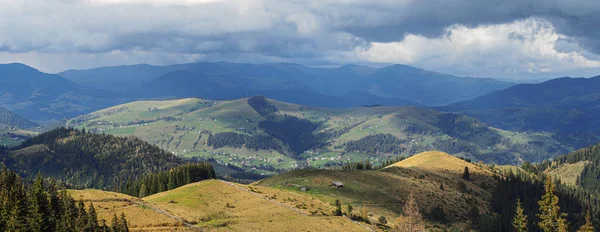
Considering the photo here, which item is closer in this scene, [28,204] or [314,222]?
[28,204]

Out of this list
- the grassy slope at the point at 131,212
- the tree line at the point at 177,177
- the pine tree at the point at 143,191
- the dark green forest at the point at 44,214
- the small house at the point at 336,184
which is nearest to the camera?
the dark green forest at the point at 44,214

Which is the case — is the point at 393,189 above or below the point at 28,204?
below

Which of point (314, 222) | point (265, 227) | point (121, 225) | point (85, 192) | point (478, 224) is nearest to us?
point (121, 225)

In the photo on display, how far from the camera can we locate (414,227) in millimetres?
76938

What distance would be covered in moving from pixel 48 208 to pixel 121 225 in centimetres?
1904

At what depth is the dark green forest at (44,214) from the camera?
75250mm

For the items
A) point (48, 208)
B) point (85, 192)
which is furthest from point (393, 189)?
point (48, 208)

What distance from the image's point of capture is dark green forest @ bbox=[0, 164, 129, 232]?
247ft

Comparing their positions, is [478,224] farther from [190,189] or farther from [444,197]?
[190,189]

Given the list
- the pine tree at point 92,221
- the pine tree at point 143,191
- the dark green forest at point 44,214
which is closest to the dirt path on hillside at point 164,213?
the dark green forest at point 44,214

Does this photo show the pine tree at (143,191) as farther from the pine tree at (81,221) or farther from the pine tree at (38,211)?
the pine tree at (81,221)

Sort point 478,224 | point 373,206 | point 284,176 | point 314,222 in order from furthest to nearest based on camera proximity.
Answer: point 284,176 < point 478,224 < point 373,206 < point 314,222

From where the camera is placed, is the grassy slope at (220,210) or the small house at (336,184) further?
the small house at (336,184)

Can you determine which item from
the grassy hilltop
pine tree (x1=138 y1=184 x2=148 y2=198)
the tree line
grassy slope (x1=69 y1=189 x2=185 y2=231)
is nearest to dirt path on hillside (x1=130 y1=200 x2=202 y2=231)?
the grassy hilltop
